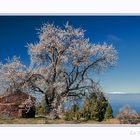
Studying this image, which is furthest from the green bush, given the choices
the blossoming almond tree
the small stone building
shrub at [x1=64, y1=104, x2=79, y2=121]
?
the small stone building

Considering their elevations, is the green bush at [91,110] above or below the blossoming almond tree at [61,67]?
below

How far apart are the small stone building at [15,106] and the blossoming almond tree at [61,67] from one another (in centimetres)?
14

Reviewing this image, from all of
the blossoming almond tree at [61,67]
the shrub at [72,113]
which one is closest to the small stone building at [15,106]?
the blossoming almond tree at [61,67]

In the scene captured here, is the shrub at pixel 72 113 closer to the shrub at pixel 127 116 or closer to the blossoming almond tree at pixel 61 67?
the blossoming almond tree at pixel 61 67

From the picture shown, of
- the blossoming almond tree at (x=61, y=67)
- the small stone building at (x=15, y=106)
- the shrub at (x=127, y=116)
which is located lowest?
the shrub at (x=127, y=116)

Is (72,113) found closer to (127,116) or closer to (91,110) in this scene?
(91,110)

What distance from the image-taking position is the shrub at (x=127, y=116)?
24.9 ft

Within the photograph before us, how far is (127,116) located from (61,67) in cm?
81

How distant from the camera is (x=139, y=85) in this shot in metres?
7.66

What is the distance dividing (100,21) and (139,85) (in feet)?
2.42

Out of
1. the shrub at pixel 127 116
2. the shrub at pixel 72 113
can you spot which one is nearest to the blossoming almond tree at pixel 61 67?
the shrub at pixel 72 113
